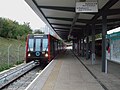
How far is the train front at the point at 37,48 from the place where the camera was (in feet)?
75.2

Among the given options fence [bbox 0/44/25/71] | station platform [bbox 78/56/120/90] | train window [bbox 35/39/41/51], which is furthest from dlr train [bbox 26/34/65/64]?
station platform [bbox 78/56/120/90]

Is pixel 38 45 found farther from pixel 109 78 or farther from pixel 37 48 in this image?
pixel 109 78

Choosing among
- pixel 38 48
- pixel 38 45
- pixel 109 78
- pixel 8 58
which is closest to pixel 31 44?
pixel 38 45

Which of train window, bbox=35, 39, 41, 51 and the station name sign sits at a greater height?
the station name sign

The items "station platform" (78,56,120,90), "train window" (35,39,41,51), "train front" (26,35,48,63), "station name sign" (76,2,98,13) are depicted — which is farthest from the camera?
"train window" (35,39,41,51)

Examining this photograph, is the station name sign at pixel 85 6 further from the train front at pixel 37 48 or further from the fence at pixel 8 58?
the train front at pixel 37 48

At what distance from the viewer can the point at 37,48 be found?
2311cm

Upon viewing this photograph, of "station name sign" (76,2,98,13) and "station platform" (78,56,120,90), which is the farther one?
"station name sign" (76,2,98,13)

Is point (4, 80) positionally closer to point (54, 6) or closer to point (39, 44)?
point (54, 6)

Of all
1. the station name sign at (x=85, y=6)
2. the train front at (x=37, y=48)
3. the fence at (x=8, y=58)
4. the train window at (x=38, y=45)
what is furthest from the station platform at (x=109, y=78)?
the train window at (x=38, y=45)

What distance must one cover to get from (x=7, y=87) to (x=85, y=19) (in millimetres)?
13356

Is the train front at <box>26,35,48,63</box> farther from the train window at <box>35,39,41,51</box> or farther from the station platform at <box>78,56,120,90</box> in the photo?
the station platform at <box>78,56,120,90</box>

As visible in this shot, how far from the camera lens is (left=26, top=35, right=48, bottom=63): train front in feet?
→ 75.2

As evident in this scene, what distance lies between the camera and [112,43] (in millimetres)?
22828
